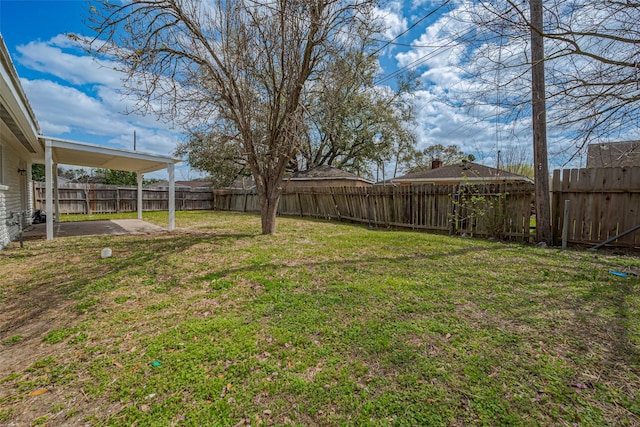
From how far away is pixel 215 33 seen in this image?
20.8 ft

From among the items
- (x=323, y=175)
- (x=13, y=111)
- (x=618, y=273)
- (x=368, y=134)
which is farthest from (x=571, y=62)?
(x=368, y=134)

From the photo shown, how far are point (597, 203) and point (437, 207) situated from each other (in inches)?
129

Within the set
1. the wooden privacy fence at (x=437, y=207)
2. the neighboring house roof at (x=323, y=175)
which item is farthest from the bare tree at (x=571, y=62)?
the neighboring house roof at (x=323, y=175)

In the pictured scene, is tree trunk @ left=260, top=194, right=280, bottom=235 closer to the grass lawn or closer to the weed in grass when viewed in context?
the grass lawn

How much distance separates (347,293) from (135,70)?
6070 millimetres

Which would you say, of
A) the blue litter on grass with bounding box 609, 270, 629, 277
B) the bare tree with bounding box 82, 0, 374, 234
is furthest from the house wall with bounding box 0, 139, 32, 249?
the blue litter on grass with bounding box 609, 270, 629, 277

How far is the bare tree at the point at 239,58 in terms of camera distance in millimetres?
5555

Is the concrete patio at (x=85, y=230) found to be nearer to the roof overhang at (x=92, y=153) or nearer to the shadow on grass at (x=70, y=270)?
the shadow on grass at (x=70, y=270)

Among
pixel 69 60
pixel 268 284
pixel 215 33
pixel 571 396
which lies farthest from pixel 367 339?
pixel 69 60

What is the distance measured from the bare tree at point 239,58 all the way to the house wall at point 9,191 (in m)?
3.68

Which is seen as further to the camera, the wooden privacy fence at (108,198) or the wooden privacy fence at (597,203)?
the wooden privacy fence at (108,198)

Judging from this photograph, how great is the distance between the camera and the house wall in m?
6.04

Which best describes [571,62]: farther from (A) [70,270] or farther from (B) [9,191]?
(B) [9,191]

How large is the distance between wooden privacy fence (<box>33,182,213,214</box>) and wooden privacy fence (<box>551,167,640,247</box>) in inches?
727
